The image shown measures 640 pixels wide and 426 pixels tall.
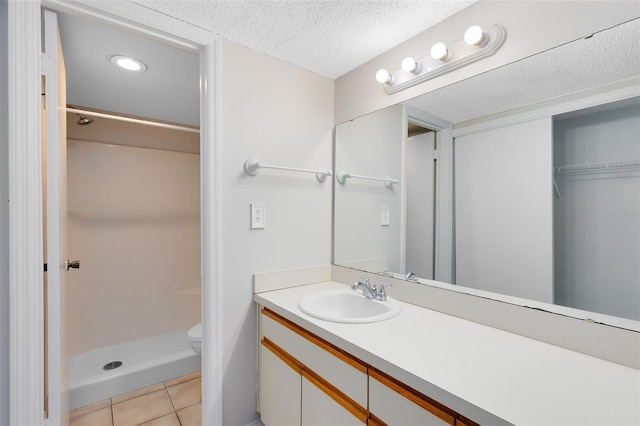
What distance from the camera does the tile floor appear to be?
1766mm

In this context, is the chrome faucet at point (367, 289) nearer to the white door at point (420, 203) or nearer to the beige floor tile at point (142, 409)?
the white door at point (420, 203)

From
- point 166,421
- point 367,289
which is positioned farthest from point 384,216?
point 166,421

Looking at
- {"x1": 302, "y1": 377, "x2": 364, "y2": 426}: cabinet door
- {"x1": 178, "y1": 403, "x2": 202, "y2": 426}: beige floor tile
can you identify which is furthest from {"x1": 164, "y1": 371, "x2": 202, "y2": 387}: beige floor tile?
{"x1": 302, "y1": 377, "x2": 364, "y2": 426}: cabinet door

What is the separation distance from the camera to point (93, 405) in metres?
1.91

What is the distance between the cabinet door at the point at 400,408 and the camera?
79 centimetres

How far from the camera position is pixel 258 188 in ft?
5.43

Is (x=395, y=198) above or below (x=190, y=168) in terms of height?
below

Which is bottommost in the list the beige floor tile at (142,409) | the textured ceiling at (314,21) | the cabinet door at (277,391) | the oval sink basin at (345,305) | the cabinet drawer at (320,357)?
the beige floor tile at (142,409)

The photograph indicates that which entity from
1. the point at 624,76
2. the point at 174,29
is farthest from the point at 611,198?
the point at 174,29

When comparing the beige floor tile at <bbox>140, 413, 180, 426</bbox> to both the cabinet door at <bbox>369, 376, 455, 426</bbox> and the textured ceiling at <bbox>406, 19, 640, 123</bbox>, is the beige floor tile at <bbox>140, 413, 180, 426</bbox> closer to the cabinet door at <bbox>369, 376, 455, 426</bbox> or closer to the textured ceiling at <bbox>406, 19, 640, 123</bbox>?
the cabinet door at <bbox>369, 376, 455, 426</bbox>

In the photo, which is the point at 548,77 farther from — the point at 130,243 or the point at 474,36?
the point at 130,243

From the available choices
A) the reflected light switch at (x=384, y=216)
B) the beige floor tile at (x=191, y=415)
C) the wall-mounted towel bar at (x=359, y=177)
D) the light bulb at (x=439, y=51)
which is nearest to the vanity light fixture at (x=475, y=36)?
the light bulb at (x=439, y=51)

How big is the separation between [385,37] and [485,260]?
1.21m

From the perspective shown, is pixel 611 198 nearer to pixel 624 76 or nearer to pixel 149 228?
pixel 624 76
